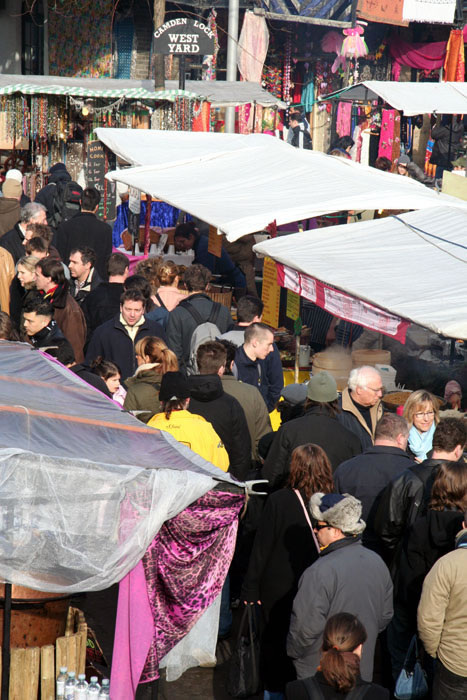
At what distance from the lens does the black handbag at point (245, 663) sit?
528 centimetres

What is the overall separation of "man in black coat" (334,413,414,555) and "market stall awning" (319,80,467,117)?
1349 cm

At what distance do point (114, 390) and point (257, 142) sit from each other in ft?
22.9

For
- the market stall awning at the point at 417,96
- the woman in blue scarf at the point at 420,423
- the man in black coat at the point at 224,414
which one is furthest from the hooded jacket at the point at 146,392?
the market stall awning at the point at 417,96

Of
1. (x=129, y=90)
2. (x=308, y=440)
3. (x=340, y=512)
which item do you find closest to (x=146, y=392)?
(x=308, y=440)

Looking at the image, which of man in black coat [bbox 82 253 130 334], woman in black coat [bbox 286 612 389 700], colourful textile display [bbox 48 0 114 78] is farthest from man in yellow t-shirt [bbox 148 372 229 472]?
colourful textile display [bbox 48 0 114 78]

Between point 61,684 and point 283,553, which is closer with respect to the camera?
point 61,684

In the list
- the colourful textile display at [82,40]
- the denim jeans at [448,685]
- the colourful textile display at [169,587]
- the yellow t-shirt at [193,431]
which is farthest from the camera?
the colourful textile display at [82,40]

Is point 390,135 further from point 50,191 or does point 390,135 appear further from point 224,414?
point 224,414

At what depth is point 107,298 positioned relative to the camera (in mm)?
8750

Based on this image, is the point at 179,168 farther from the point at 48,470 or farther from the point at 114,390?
the point at 48,470

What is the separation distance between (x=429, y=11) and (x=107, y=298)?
21824 mm

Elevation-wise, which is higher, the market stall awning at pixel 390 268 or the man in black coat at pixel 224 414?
the market stall awning at pixel 390 268

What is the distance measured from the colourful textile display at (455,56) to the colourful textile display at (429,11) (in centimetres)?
53

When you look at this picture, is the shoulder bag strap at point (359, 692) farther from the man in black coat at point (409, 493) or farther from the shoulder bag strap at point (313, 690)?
the man in black coat at point (409, 493)
